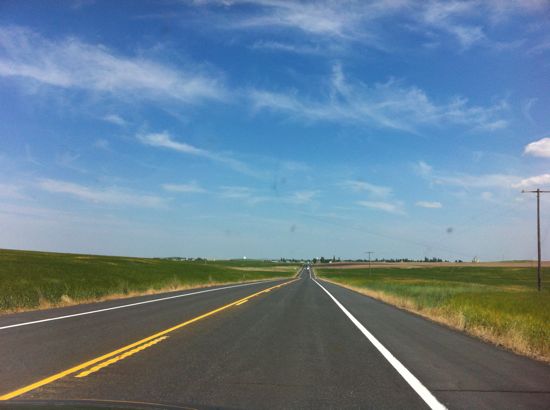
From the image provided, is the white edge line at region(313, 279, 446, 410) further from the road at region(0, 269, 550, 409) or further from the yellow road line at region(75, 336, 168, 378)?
the yellow road line at region(75, 336, 168, 378)

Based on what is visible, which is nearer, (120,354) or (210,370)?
(210,370)

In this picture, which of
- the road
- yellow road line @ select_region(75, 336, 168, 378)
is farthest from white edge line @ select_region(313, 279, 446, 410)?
yellow road line @ select_region(75, 336, 168, 378)

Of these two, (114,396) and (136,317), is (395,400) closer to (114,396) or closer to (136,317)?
(114,396)

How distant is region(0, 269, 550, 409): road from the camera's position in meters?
6.46

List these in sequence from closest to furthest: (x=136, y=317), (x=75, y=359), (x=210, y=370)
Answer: (x=210, y=370) < (x=75, y=359) < (x=136, y=317)

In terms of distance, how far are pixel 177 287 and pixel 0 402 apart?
34463 mm

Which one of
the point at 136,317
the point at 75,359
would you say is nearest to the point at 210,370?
the point at 75,359

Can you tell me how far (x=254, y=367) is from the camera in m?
8.59

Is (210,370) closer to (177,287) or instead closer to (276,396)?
(276,396)

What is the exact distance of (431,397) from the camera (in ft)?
22.0

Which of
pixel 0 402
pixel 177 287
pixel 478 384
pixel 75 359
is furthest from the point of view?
pixel 177 287

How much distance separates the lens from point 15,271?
1431 inches

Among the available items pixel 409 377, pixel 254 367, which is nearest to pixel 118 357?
pixel 254 367

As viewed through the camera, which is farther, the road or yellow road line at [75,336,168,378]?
yellow road line at [75,336,168,378]
